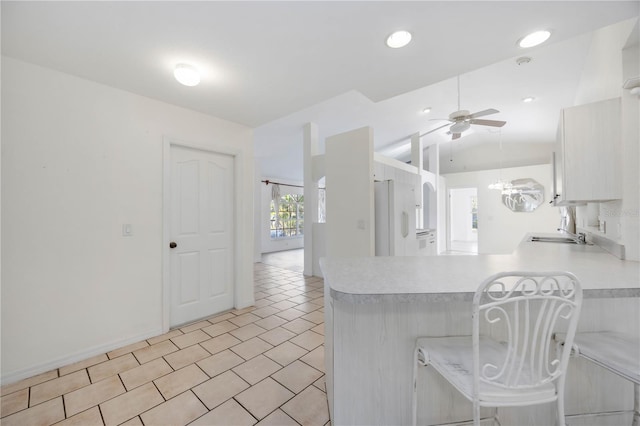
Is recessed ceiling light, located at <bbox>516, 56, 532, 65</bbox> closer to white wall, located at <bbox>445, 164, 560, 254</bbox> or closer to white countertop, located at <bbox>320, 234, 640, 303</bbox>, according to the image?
white countertop, located at <bbox>320, 234, 640, 303</bbox>

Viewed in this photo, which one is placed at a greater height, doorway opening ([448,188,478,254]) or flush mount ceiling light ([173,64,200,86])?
flush mount ceiling light ([173,64,200,86])

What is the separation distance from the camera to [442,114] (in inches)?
204

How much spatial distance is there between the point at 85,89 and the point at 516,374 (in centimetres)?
328

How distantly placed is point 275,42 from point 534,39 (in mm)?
1649

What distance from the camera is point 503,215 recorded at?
742 centimetres

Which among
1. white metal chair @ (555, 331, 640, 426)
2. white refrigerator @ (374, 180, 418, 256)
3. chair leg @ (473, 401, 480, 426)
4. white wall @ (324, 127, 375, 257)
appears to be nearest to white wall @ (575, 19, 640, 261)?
white metal chair @ (555, 331, 640, 426)

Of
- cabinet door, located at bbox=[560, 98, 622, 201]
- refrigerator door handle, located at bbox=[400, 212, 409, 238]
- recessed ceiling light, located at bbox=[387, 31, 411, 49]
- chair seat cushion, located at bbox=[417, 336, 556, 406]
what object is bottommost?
chair seat cushion, located at bbox=[417, 336, 556, 406]

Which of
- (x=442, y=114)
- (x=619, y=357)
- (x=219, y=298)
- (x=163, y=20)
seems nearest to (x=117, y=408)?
(x=219, y=298)

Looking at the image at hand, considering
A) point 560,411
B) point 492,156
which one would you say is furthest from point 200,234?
point 492,156

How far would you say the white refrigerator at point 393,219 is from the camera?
3.49 meters

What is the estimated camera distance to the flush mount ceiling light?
6.34 feet

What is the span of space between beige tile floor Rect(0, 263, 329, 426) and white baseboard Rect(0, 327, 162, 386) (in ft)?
0.15

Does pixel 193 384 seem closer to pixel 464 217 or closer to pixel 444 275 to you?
pixel 444 275

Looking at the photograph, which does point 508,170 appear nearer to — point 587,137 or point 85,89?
point 587,137
